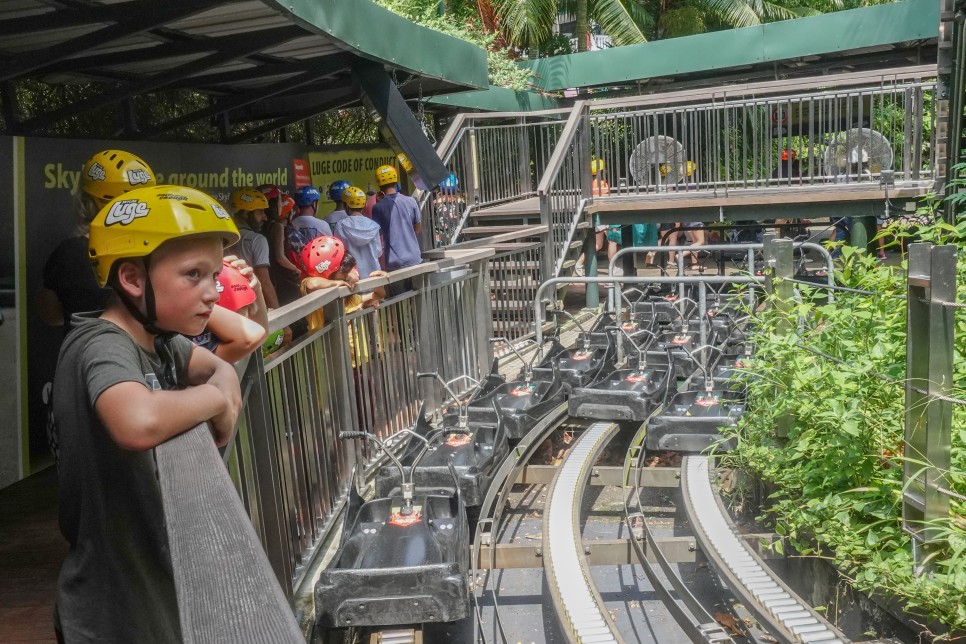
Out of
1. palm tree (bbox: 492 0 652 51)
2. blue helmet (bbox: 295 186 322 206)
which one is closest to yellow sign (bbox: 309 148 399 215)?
blue helmet (bbox: 295 186 322 206)

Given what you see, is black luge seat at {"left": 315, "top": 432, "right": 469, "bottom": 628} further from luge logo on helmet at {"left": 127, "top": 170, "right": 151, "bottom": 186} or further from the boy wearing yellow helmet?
the boy wearing yellow helmet

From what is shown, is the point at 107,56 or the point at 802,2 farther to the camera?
the point at 802,2

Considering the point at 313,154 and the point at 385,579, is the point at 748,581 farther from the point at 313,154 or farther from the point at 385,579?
the point at 313,154

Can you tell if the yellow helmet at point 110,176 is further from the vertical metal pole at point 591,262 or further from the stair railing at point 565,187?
the vertical metal pole at point 591,262

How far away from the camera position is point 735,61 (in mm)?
18625

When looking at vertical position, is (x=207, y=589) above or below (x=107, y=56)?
below

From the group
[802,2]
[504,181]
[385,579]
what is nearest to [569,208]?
[504,181]

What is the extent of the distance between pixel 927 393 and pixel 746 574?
1.37m

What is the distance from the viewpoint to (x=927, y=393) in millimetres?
3680

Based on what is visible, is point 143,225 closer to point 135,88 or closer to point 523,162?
point 135,88

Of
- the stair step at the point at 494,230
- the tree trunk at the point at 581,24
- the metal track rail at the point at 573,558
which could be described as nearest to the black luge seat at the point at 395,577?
the metal track rail at the point at 573,558

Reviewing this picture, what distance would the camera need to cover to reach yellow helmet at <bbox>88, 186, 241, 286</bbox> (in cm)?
193

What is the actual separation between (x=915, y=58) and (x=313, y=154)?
1328 cm

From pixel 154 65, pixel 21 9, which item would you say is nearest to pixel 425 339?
pixel 154 65
